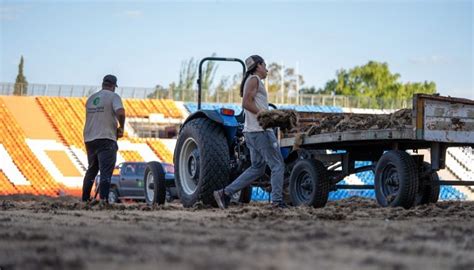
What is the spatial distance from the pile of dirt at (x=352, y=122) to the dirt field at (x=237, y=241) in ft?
5.92

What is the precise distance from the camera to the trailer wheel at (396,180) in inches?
404

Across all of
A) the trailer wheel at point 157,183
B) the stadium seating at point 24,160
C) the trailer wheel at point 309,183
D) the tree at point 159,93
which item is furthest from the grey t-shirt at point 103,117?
the tree at point 159,93

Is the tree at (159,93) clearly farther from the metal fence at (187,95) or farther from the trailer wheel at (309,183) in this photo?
the trailer wheel at (309,183)

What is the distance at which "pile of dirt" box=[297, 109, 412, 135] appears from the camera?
10.6m

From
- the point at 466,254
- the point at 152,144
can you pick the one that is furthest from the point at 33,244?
the point at 152,144

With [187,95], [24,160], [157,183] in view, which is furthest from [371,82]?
[157,183]

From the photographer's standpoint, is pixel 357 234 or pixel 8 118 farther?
pixel 8 118

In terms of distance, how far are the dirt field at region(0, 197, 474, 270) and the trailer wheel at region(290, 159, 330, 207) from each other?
2.25 m

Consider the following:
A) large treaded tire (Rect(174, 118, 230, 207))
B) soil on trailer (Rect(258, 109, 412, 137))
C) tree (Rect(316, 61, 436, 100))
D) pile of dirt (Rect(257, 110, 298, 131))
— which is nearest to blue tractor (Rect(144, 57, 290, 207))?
large treaded tire (Rect(174, 118, 230, 207))

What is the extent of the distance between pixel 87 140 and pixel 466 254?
24.8 ft

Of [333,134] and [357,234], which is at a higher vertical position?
[333,134]

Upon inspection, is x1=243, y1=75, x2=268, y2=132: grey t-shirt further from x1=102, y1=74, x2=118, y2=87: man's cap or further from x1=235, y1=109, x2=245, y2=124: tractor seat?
x1=102, y1=74, x2=118, y2=87: man's cap

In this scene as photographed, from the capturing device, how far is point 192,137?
1205 centimetres

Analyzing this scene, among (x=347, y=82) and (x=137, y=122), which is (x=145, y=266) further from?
(x=347, y=82)
